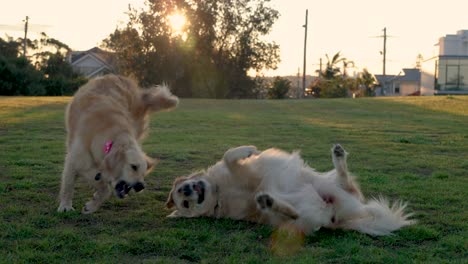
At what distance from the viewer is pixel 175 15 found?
39000 mm

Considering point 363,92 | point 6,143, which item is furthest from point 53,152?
point 363,92

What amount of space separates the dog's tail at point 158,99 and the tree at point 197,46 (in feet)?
104

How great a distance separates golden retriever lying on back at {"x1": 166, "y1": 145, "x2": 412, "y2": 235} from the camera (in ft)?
13.8

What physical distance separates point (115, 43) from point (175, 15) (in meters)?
4.58

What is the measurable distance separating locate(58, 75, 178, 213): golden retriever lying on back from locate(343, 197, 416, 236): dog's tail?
1755 millimetres

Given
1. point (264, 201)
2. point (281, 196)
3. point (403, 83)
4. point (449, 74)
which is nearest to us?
point (264, 201)

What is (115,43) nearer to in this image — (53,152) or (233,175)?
(53,152)

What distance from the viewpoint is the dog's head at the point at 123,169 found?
4633mm

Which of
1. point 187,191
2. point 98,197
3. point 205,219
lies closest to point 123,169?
point 98,197

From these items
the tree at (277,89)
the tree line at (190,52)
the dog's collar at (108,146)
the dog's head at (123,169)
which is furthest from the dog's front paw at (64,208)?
the tree at (277,89)

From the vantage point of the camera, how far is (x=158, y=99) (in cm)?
641

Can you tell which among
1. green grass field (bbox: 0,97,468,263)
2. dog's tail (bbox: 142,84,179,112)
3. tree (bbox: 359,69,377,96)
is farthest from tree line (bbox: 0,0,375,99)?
dog's tail (bbox: 142,84,179,112)

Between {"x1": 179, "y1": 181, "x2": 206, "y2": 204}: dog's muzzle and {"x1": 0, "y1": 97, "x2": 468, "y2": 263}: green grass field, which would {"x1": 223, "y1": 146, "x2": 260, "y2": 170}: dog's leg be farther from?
{"x1": 0, "y1": 97, "x2": 468, "y2": 263}: green grass field

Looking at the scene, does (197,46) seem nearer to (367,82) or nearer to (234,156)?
(367,82)
